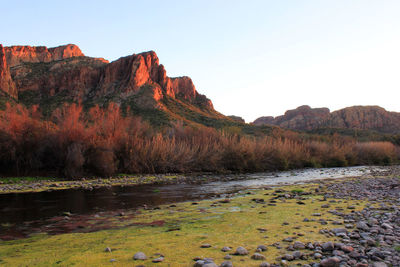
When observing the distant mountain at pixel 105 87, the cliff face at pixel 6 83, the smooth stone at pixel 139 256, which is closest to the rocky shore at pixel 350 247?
the smooth stone at pixel 139 256

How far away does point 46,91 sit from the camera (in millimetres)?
69812

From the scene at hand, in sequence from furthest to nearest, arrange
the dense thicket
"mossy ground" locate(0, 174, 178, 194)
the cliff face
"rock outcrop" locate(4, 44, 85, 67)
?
"rock outcrop" locate(4, 44, 85, 67), the cliff face, the dense thicket, "mossy ground" locate(0, 174, 178, 194)

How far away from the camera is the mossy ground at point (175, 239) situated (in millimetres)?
3795

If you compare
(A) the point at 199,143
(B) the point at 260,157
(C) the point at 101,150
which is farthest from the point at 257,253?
(B) the point at 260,157

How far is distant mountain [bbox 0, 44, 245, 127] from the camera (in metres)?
61.4

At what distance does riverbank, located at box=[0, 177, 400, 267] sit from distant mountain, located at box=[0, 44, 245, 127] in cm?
4549

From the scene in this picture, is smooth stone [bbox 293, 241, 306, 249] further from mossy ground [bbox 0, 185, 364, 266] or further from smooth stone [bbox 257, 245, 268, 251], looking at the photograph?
smooth stone [bbox 257, 245, 268, 251]

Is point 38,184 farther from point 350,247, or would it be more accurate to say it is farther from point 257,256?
point 350,247

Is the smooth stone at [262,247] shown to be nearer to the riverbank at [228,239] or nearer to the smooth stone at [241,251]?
the riverbank at [228,239]

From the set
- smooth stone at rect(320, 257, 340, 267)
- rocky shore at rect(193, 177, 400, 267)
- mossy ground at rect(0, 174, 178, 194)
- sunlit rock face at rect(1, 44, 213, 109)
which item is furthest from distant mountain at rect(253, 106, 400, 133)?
smooth stone at rect(320, 257, 340, 267)

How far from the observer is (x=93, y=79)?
8219 centimetres

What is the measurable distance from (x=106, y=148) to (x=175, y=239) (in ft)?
53.8

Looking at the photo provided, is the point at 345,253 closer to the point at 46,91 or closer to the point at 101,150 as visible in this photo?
the point at 101,150

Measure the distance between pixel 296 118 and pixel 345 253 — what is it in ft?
493
